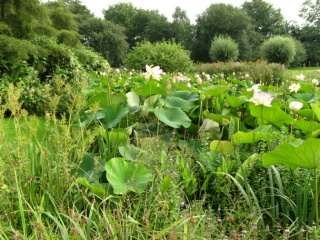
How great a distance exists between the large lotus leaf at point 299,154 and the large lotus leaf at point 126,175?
0.61 metres

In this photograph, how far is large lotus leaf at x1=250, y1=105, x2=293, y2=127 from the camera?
2.06 metres

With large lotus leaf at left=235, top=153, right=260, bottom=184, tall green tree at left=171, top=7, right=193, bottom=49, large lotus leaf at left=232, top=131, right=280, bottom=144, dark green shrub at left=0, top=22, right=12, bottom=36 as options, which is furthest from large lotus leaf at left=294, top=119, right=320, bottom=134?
tall green tree at left=171, top=7, right=193, bottom=49

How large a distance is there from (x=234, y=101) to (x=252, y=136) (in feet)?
2.24

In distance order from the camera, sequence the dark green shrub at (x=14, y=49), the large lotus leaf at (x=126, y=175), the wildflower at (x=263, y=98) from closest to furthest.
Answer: the large lotus leaf at (x=126, y=175) → the wildflower at (x=263, y=98) → the dark green shrub at (x=14, y=49)

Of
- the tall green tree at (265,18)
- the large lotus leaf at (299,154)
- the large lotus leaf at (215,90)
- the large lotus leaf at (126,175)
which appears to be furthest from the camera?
the tall green tree at (265,18)

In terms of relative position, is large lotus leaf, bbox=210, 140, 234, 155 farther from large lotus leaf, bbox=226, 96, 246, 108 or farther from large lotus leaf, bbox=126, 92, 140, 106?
large lotus leaf, bbox=126, 92, 140, 106

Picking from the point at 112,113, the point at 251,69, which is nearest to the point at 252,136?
the point at 112,113

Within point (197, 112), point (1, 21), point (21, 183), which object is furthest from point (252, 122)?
point (1, 21)

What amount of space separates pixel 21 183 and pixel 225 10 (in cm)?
2927

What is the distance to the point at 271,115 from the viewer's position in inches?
84.4

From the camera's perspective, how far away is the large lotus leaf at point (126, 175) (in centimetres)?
152

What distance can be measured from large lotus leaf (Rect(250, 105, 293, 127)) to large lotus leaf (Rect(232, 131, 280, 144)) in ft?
0.64

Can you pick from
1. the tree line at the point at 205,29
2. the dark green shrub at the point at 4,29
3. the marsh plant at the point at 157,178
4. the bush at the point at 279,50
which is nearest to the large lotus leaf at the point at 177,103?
the marsh plant at the point at 157,178

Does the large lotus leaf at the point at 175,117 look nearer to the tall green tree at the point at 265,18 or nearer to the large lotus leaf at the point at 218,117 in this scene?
the large lotus leaf at the point at 218,117
